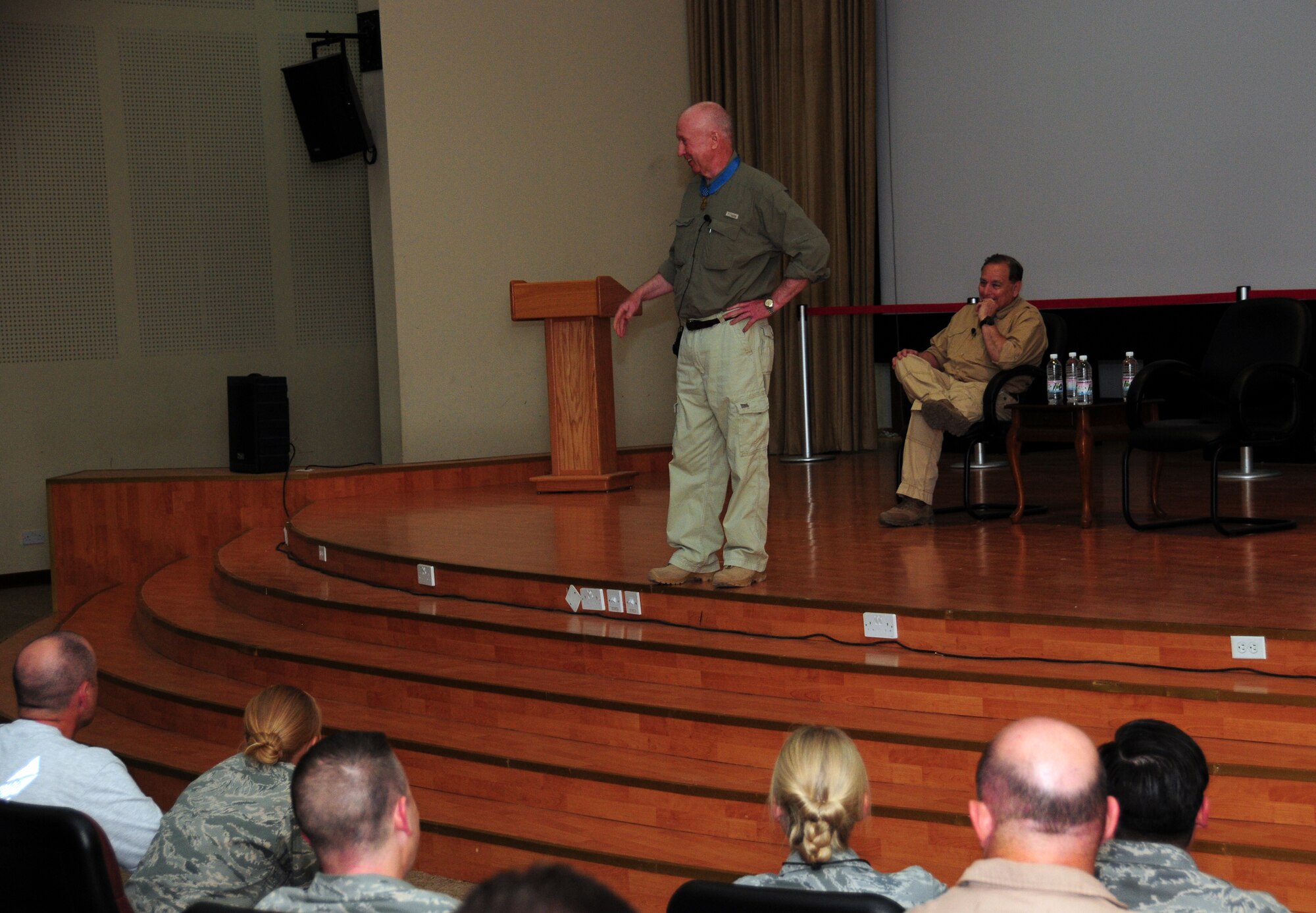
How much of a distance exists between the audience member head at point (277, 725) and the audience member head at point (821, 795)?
3.18 ft

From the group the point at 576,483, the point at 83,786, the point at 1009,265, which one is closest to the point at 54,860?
the point at 83,786

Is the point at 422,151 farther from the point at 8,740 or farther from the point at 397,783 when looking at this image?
the point at 397,783

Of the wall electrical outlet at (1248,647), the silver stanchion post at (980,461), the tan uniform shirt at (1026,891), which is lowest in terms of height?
the wall electrical outlet at (1248,647)

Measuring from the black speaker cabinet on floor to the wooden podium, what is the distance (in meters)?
1.36

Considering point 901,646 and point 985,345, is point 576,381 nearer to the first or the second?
point 985,345

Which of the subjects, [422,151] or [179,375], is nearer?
[422,151]

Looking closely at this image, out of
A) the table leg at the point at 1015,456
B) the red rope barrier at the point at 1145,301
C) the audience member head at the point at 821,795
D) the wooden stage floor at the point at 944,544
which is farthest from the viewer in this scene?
the red rope barrier at the point at 1145,301

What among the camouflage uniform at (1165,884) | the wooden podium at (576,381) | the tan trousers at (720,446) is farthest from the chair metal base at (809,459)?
the camouflage uniform at (1165,884)

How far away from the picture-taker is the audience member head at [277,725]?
95.5 inches

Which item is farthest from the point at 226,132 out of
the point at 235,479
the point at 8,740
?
the point at 8,740

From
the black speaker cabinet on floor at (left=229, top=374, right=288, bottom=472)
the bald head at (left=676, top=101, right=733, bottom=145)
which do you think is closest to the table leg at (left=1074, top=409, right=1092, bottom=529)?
the bald head at (left=676, top=101, right=733, bottom=145)

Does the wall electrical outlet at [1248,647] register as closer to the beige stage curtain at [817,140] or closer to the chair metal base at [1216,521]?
the chair metal base at [1216,521]

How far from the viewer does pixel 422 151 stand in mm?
7625

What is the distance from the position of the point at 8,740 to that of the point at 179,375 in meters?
6.15
